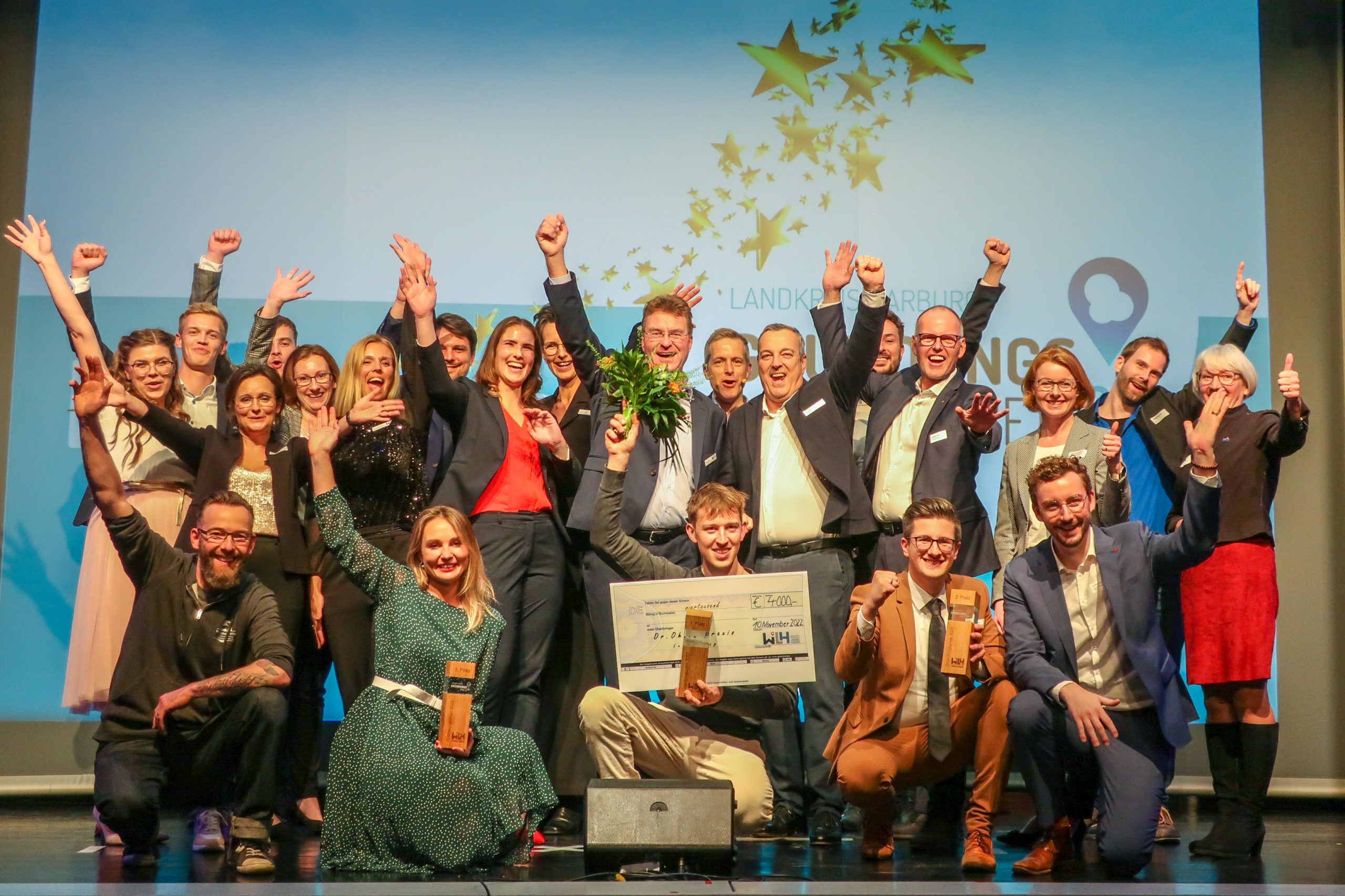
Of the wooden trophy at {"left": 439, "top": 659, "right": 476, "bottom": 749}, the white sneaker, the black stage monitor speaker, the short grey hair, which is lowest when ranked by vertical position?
the white sneaker

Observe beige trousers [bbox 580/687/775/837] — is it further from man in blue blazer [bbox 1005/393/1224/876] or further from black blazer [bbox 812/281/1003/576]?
black blazer [bbox 812/281/1003/576]

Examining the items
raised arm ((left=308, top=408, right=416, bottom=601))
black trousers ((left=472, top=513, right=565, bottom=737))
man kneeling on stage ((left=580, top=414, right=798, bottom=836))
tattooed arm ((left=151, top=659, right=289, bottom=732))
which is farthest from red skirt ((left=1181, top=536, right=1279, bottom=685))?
tattooed arm ((left=151, top=659, right=289, bottom=732))

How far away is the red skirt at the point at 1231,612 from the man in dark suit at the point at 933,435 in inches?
29.8

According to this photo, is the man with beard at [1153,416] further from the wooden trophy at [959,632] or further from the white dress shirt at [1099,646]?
the wooden trophy at [959,632]

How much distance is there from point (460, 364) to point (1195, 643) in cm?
314

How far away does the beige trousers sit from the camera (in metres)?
4.00

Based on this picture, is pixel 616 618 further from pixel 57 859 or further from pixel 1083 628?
pixel 57 859

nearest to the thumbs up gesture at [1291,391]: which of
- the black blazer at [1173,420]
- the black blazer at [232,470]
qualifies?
the black blazer at [1173,420]

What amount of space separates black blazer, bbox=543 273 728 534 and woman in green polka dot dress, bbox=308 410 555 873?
0.78 meters

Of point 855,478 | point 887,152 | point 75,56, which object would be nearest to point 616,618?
point 855,478

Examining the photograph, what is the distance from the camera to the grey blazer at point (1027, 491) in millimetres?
4613

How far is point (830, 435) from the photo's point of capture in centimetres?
478

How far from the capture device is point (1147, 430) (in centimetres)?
514

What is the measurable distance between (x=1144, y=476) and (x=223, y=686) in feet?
12.1
